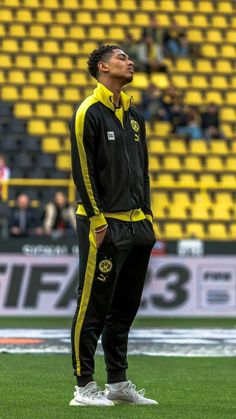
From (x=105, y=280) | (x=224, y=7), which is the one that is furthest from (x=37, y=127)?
(x=105, y=280)

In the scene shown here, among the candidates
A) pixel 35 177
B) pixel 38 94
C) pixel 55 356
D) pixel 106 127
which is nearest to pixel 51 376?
pixel 55 356

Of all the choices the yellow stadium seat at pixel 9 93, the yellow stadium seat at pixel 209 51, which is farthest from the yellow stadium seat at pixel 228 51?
the yellow stadium seat at pixel 9 93

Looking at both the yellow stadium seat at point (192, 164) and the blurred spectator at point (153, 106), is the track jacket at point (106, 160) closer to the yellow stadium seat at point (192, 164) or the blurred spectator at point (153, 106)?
the yellow stadium seat at point (192, 164)

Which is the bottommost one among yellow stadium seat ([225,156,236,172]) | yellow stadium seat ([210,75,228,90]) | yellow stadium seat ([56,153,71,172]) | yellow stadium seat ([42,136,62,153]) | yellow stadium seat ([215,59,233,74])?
yellow stadium seat ([225,156,236,172])

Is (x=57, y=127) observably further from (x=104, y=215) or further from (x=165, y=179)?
(x=104, y=215)

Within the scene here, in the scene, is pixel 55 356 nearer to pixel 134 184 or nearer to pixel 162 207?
pixel 134 184

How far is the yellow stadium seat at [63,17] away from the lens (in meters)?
27.6

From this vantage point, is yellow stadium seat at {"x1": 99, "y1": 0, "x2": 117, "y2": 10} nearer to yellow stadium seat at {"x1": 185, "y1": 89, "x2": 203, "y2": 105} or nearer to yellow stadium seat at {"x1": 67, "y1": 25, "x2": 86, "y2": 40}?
yellow stadium seat at {"x1": 67, "y1": 25, "x2": 86, "y2": 40}

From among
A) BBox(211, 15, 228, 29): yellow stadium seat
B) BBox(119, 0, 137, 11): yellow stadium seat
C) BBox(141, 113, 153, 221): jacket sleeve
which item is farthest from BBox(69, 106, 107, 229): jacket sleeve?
BBox(211, 15, 228, 29): yellow stadium seat

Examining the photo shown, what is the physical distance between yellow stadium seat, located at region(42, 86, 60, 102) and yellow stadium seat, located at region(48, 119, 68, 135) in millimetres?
853

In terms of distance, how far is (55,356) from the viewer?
10.5 m

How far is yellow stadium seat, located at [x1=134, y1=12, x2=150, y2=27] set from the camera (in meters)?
28.2

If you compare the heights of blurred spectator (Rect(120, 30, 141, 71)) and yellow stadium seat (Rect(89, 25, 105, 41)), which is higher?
yellow stadium seat (Rect(89, 25, 105, 41))

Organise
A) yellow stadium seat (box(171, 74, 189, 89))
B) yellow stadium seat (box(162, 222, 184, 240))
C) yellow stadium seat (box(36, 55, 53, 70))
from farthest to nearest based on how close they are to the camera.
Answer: yellow stadium seat (box(171, 74, 189, 89))
yellow stadium seat (box(36, 55, 53, 70))
yellow stadium seat (box(162, 222, 184, 240))
